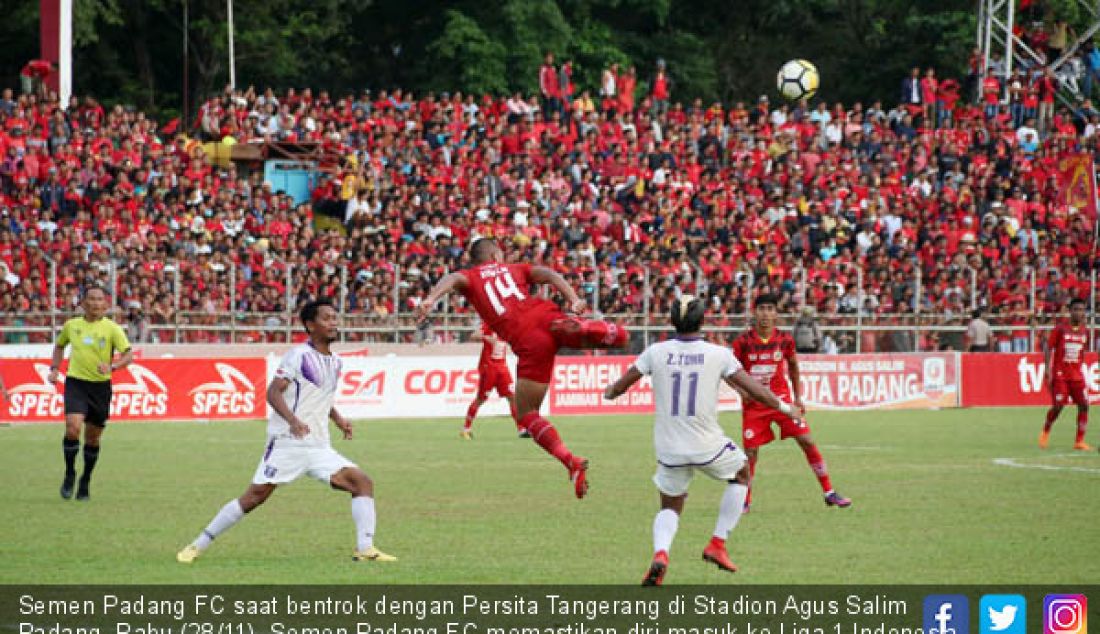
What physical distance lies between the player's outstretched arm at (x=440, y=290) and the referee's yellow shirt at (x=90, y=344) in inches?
185

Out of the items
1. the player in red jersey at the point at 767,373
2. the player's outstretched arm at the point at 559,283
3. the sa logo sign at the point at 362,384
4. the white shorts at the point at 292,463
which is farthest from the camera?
the sa logo sign at the point at 362,384

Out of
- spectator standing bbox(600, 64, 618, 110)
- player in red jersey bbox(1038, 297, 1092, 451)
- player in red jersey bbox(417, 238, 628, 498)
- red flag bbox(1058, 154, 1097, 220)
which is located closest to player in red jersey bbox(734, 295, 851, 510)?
player in red jersey bbox(417, 238, 628, 498)

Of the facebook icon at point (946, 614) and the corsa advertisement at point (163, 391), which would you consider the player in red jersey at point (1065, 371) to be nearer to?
the corsa advertisement at point (163, 391)

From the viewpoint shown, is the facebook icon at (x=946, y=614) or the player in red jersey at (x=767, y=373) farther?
the player in red jersey at (x=767, y=373)

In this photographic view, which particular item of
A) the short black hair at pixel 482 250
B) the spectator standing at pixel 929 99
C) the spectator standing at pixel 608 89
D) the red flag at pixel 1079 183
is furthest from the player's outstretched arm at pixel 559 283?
the spectator standing at pixel 929 99

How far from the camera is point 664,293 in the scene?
114 ft

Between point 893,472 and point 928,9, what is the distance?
42681mm

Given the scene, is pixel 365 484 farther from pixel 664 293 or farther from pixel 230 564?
pixel 664 293

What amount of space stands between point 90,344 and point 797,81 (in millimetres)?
23682

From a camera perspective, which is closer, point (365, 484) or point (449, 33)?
point (365, 484)

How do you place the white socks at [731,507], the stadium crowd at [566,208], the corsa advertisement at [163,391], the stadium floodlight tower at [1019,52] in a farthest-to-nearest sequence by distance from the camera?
the stadium floodlight tower at [1019,52] → the stadium crowd at [566,208] → the corsa advertisement at [163,391] → the white socks at [731,507]

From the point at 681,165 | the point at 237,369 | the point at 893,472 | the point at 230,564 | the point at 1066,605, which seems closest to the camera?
the point at 1066,605

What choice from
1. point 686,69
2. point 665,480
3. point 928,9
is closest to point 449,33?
point 686,69

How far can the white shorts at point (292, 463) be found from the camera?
487 inches
